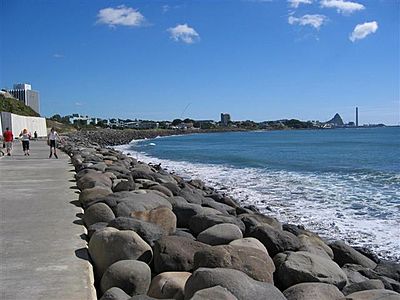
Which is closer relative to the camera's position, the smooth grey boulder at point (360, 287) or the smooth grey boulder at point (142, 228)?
the smooth grey boulder at point (360, 287)

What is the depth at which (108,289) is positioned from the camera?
A: 163 inches

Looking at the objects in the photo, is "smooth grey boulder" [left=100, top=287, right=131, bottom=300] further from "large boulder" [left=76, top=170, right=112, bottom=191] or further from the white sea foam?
the white sea foam

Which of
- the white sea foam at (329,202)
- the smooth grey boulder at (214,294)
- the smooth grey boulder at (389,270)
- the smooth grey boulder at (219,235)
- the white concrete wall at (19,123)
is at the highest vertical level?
the white concrete wall at (19,123)

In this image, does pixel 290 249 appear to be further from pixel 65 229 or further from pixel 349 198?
pixel 349 198

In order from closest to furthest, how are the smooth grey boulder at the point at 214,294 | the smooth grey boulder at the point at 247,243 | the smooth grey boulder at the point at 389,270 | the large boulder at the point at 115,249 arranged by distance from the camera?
1. the smooth grey boulder at the point at 214,294
2. the large boulder at the point at 115,249
3. the smooth grey boulder at the point at 247,243
4. the smooth grey boulder at the point at 389,270

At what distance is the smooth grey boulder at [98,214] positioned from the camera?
20.2ft

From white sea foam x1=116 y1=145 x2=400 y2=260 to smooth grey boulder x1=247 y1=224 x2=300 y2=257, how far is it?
10.2 feet

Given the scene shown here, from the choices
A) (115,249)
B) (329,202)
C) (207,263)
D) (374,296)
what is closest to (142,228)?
(115,249)

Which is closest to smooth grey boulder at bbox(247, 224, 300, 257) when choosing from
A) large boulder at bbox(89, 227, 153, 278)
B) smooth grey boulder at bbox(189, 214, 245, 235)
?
smooth grey boulder at bbox(189, 214, 245, 235)

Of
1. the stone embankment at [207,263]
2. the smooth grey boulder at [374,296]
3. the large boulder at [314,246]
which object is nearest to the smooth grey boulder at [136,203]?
the stone embankment at [207,263]

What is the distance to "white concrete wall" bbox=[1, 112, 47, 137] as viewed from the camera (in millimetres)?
41906

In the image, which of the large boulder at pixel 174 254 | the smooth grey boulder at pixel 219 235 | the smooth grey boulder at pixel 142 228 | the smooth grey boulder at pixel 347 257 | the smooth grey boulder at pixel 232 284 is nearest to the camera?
the smooth grey boulder at pixel 232 284

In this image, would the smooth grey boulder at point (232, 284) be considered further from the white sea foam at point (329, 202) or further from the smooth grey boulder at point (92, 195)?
the white sea foam at point (329, 202)

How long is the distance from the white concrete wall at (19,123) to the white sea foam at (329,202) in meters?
26.1
